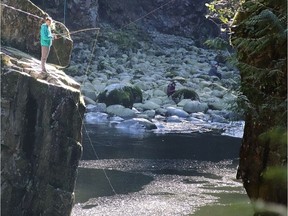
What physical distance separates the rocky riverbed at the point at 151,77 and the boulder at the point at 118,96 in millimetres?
258

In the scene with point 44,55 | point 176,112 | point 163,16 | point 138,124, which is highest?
point 163,16

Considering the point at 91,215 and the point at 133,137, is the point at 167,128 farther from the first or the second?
the point at 91,215

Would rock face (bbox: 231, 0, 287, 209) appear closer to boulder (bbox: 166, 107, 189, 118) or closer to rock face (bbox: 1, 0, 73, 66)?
rock face (bbox: 1, 0, 73, 66)

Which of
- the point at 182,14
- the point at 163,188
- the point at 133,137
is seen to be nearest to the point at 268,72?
the point at 163,188

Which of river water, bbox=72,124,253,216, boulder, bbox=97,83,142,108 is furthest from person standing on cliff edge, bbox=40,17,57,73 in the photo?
boulder, bbox=97,83,142,108

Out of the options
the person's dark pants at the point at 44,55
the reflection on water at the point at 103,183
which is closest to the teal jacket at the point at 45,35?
the person's dark pants at the point at 44,55

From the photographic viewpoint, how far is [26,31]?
41.2 ft

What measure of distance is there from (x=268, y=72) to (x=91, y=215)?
814 cm

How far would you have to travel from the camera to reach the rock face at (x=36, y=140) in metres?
9.19

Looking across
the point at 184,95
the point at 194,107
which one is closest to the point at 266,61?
the point at 194,107

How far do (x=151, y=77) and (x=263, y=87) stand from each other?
3312 centimetres

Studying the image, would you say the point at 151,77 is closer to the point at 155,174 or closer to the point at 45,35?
the point at 155,174

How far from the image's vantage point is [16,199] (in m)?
9.24

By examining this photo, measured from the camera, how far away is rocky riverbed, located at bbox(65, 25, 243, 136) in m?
28.5
